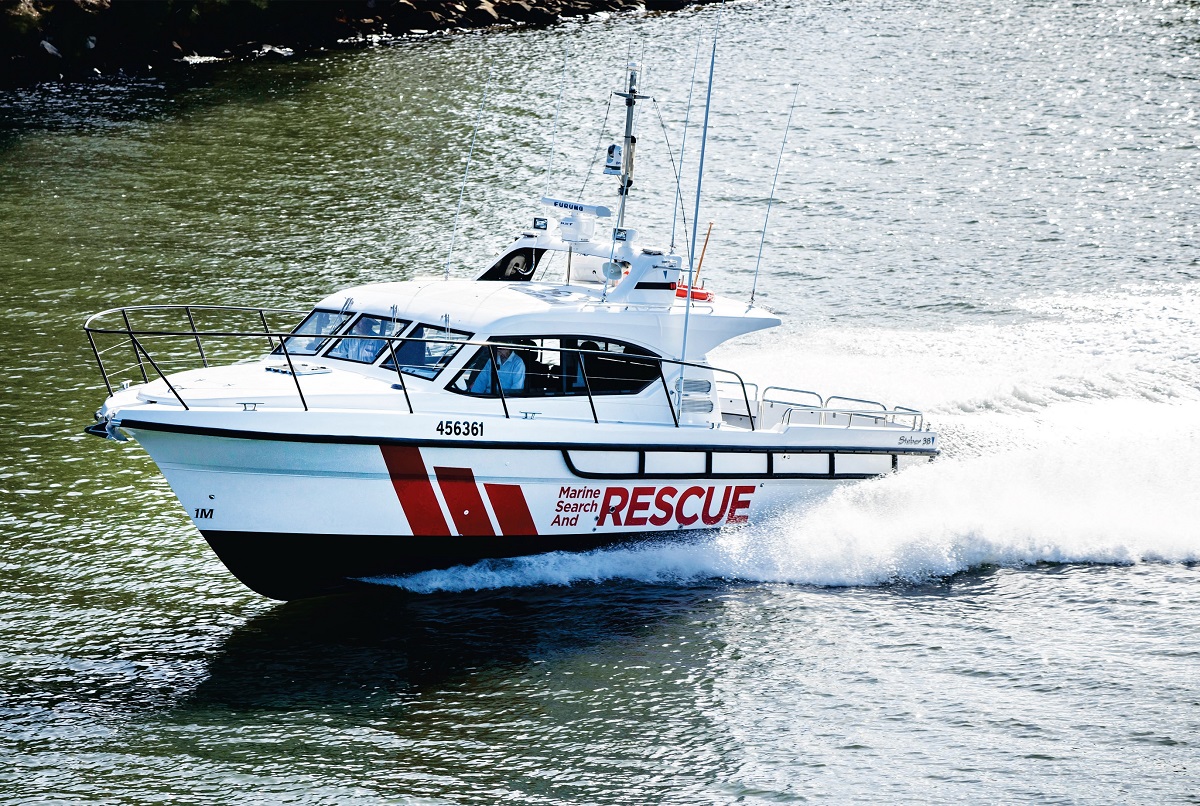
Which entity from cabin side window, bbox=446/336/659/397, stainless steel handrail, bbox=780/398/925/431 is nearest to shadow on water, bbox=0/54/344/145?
cabin side window, bbox=446/336/659/397

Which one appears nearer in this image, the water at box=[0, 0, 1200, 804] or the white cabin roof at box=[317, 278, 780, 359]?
the water at box=[0, 0, 1200, 804]

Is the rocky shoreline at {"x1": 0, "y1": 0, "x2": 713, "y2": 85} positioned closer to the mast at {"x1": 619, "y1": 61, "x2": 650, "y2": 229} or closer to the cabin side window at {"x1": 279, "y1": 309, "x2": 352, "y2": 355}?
the cabin side window at {"x1": 279, "y1": 309, "x2": 352, "y2": 355}

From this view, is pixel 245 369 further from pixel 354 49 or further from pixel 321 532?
pixel 354 49

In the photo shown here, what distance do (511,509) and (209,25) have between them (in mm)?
38837

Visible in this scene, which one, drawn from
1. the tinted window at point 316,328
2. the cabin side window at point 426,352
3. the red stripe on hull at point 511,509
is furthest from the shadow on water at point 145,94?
the red stripe on hull at point 511,509

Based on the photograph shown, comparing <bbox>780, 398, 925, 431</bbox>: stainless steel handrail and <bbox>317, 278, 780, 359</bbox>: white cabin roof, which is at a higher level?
<bbox>317, 278, 780, 359</bbox>: white cabin roof

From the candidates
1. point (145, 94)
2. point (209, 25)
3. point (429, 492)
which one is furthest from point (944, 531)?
point (209, 25)

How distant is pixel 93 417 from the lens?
17.9m

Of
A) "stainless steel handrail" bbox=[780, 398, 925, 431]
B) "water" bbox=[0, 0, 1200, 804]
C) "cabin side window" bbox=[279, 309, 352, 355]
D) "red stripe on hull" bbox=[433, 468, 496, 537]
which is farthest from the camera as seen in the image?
"stainless steel handrail" bbox=[780, 398, 925, 431]

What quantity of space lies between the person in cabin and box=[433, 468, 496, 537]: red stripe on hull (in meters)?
0.88

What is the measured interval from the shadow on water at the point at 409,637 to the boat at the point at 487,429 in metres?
0.40

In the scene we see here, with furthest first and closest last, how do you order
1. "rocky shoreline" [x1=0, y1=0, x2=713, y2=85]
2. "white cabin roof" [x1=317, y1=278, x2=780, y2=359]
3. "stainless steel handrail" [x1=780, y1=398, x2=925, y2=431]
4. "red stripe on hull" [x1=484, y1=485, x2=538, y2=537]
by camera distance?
"rocky shoreline" [x1=0, y1=0, x2=713, y2=85], "stainless steel handrail" [x1=780, y1=398, x2=925, y2=431], "white cabin roof" [x1=317, y1=278, x2=780, y2=359], "red stripe on hull" [x1=484, y1=485, x2=538, y2=537]

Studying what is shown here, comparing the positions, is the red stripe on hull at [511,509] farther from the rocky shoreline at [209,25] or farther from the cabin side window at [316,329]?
the rocky shoreline at [209,25]

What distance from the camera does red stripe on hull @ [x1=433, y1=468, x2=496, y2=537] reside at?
12.2 metres
